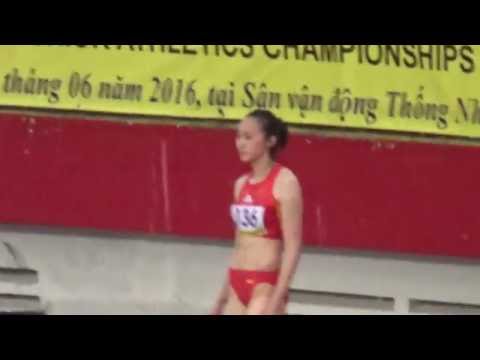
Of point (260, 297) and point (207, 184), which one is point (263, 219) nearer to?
point (260, 297)

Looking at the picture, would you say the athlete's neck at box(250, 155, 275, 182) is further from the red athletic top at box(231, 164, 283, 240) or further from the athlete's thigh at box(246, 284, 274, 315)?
the athlete's thigh at box(246, 284, 274, 315)

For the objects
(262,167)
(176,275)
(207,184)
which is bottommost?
(176,275)

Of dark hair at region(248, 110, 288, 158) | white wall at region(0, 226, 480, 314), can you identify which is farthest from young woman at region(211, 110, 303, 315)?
white wall at region(0, 226, 480, 314)

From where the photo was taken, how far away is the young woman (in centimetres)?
731

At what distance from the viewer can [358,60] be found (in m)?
9.86

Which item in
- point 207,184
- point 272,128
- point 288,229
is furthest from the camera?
point 207,184

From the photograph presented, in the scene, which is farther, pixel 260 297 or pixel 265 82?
pixel 265 82

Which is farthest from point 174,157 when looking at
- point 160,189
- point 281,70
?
point 281,70

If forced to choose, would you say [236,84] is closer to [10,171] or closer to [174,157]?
[174,157]

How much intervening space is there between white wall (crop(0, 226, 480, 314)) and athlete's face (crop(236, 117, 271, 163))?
280cm

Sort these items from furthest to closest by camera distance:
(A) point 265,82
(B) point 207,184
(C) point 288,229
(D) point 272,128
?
(B) point 207,184
(A) point 265,82
(D) point 272,128
(C) point 288,229

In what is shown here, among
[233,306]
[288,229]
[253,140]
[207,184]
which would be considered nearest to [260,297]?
[233,306]

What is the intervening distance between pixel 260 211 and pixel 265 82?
2.75 metres

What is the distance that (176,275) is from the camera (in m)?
10.2
